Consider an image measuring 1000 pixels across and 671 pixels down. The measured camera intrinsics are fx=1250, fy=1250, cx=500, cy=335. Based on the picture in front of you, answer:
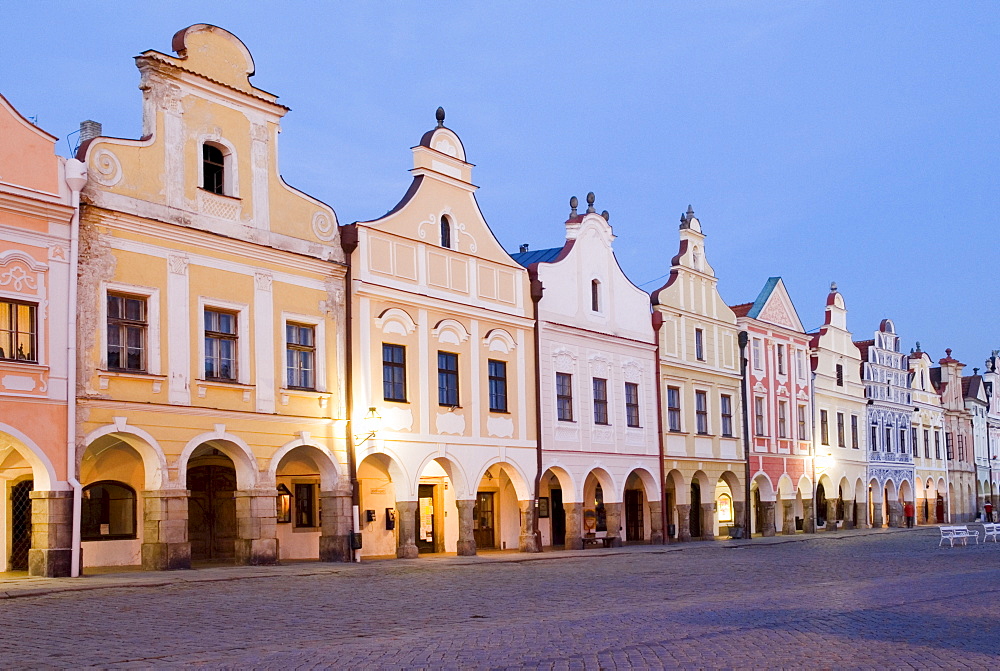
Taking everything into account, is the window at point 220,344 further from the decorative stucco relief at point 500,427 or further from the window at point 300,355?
the decorative stucco relief at point 500,427

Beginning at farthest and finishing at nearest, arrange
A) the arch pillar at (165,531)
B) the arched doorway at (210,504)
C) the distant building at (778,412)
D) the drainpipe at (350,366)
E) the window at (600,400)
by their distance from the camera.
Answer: the distant building at (778,412), the window at (600,400), the arched doorway at (210,504), the drainpipe at (350,366), the arch pillar at (165,531)

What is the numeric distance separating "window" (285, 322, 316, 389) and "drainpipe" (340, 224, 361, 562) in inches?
35.7

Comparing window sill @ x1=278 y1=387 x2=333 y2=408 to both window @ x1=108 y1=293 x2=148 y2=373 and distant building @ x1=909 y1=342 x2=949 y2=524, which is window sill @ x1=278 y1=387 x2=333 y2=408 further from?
distant building @ x1=909 y1=342 x2=949 y2=524

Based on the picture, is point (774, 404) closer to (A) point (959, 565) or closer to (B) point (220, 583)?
(A) point (959, 565)

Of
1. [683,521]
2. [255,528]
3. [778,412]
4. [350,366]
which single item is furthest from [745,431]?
[255,528]

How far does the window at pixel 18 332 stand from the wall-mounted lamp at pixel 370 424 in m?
8.54

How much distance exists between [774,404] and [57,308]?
33.9m

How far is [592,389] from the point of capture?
38.5 m

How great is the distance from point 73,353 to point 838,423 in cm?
4219

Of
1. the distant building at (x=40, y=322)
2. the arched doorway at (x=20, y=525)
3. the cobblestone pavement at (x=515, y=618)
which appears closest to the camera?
the cobblestone pavement at (x=515, y=618)

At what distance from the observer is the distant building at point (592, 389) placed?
36.8m

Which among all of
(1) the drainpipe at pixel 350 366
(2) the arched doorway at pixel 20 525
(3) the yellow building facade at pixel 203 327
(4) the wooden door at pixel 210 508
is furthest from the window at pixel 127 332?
(4) the wooden door at pixel 210 508

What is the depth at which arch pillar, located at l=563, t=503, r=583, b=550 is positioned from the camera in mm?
36719

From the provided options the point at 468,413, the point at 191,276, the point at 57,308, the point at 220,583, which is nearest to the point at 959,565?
the point at 468,413
